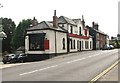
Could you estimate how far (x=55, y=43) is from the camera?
164 feet

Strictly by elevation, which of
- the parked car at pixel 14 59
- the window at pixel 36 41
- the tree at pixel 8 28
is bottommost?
the parked car at pixel 14 59

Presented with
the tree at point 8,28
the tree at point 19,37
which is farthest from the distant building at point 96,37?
the tree at point 8,28

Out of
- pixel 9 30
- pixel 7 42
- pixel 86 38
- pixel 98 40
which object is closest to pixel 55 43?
pixel 86 38

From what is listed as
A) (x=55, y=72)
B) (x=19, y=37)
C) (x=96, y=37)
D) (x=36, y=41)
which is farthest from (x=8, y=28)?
(x=55, y=72)

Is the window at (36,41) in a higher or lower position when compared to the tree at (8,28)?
lower

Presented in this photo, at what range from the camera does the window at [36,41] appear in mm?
47625

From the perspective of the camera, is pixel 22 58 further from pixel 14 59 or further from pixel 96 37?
pixel 96 37

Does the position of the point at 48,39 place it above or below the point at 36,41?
above

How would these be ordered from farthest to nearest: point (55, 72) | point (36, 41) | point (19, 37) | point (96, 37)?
point (19, 37) < point (96, 37) < point (36, 41) < point (55, 72)

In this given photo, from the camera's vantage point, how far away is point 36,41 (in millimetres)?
48188

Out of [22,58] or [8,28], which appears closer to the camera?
[22,58]

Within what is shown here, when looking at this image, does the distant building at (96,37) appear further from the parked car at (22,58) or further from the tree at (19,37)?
the parked car at (22,58)

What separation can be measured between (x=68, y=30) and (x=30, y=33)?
460 inches

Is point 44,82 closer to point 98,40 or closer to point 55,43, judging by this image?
point 55,43
